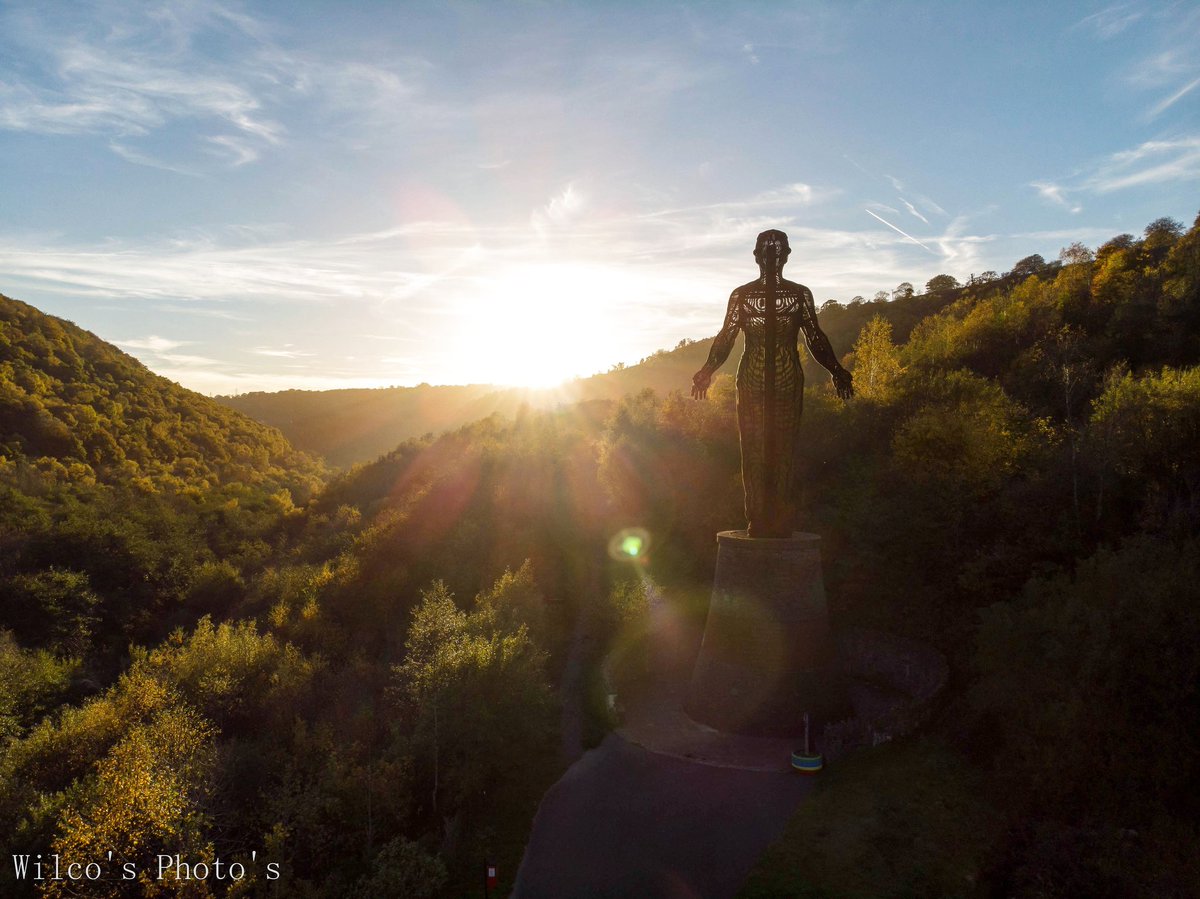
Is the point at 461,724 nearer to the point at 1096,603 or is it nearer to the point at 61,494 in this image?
the point at 1096,603

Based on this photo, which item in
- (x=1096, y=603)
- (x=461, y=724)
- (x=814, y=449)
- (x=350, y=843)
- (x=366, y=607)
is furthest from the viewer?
(x=366, y=607)

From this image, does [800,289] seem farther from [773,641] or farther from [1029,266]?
[1029,266]

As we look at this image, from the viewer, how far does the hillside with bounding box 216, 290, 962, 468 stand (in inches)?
3338

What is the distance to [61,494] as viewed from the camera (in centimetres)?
3684

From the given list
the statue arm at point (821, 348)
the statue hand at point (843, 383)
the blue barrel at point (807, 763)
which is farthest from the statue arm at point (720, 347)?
the blue barrel at point (807, 763)

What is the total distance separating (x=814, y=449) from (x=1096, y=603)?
52.0 ft

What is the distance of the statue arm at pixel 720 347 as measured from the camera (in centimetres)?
1416

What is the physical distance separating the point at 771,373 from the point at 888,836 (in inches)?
327

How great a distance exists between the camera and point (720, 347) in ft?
47.6

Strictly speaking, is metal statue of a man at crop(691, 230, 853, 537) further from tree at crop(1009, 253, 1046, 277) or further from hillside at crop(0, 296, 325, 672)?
tree at crop(1009, 253, 1046, 277)

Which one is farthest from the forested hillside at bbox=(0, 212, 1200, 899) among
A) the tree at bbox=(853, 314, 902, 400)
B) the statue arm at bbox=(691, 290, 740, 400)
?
the statue arm at bbox=(691, 290, 740, 400)

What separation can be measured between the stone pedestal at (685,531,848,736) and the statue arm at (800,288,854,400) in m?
3.16

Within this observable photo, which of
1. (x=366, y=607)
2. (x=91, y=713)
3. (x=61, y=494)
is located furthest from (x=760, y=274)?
(x=61, y=494)

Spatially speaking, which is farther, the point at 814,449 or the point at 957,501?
the point at 814,449
